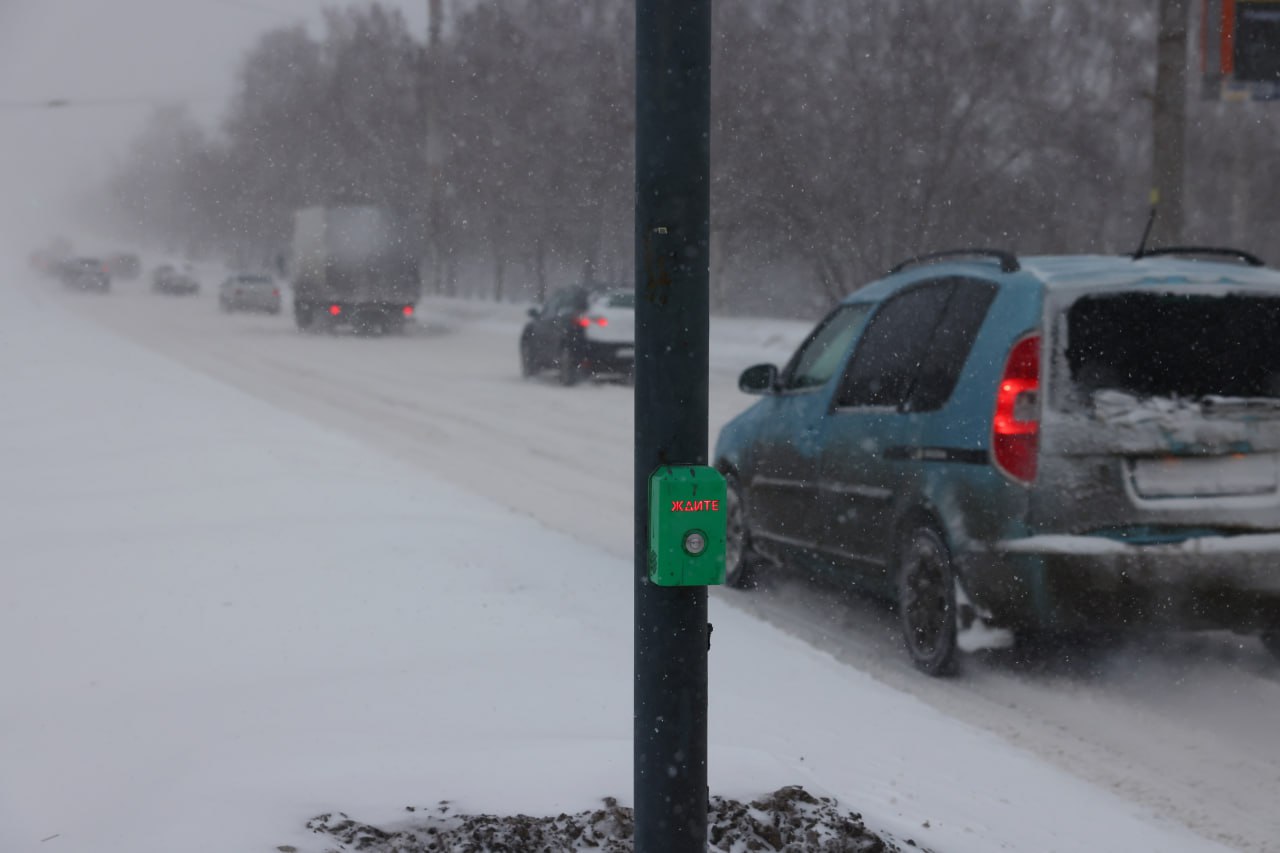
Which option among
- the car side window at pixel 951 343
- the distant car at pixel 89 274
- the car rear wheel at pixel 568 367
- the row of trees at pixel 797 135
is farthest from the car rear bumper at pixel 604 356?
the distant car at pixel 89 274

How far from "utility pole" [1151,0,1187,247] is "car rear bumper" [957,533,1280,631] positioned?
1076 cm

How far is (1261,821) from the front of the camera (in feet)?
14.2

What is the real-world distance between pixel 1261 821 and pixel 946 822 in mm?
1255

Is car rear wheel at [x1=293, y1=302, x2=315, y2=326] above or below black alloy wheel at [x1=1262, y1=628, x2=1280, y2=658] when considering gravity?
above

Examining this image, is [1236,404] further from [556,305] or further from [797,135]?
[797,135]

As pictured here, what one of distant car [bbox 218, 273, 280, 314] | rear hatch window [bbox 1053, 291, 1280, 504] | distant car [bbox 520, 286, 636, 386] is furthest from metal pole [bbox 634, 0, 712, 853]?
distant car [bbox 218, 273, 280, 314]

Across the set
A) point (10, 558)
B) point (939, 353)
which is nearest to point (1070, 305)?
point (939, 353)

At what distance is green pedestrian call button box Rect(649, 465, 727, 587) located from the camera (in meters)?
2.56

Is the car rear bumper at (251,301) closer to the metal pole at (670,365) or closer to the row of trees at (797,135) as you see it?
the row of trees at (797,135)

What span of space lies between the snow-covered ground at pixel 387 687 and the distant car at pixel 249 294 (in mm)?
40437

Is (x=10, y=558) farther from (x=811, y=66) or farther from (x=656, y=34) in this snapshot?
(x=811, y=66)

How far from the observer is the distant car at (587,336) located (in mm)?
21000

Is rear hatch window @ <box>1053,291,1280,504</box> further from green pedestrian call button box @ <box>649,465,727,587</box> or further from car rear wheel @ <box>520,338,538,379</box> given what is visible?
car rear wheel @ <box>520,338,538,379</box>

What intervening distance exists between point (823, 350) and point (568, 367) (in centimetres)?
1388
